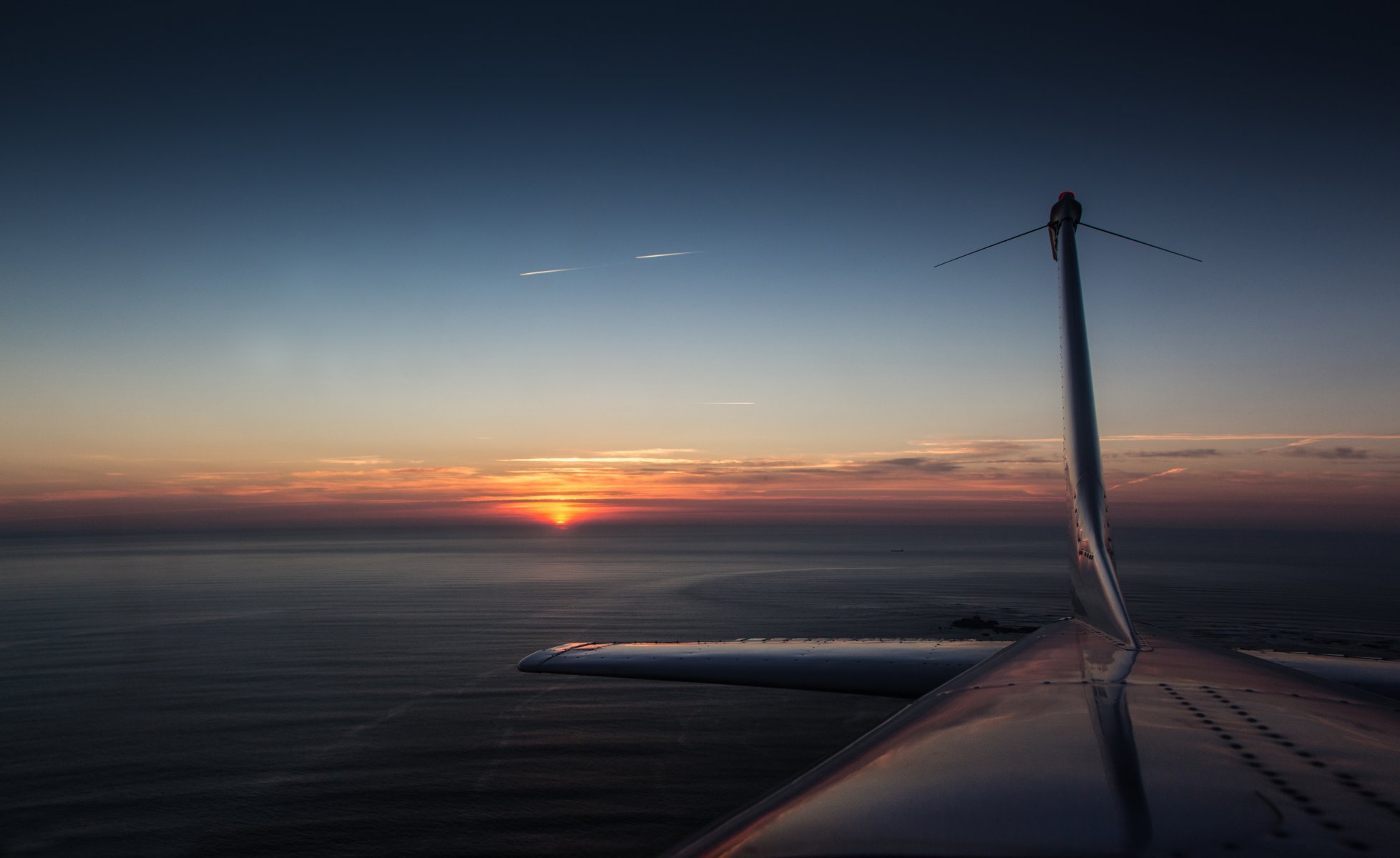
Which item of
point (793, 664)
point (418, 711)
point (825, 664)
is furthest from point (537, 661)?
point (418, 711)

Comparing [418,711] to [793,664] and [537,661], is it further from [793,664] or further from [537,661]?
[793,664]

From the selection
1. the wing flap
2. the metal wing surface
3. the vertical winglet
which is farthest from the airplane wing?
the metal wing surface

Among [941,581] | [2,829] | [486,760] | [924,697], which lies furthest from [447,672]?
[941,581]

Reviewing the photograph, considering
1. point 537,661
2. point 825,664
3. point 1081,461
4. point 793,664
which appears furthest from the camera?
point 1081,461

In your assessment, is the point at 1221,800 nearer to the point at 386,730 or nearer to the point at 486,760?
the point at 486,760

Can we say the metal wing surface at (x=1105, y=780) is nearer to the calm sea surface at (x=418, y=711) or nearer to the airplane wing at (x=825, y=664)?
the calm sea surface at (x=418, y=711)

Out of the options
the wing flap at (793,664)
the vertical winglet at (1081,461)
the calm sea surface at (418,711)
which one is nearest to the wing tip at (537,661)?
the wing flap at (793,664)
